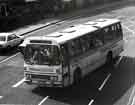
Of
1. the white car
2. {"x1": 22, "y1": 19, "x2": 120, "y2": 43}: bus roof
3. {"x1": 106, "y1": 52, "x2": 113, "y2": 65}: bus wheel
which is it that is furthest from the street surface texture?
the white car

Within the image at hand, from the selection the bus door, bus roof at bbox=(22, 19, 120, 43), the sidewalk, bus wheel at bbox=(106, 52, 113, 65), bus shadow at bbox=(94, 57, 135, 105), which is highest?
bus roof at bbox=(22, 19, 120, 43)

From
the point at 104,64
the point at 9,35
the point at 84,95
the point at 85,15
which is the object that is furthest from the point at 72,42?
the point at 85,15

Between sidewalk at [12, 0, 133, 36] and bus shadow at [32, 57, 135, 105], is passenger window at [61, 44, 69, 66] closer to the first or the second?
bus shadow at [32, 57, 135, 105]

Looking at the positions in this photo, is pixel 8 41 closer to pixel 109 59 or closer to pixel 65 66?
pixel 109 59

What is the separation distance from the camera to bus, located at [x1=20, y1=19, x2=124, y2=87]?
19.3 metres

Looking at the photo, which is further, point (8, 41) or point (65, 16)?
point (65, 16)

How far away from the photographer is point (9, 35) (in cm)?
3162

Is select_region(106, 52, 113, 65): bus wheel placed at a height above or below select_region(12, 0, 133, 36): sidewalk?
above

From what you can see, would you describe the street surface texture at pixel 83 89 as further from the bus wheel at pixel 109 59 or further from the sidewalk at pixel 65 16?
the sidewalk at pixel 65 16

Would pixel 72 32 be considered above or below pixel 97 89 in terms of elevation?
above

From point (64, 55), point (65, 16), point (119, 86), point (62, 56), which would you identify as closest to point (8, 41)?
point (64, 55)

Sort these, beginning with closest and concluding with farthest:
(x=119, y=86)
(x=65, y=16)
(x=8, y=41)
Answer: (x=119, y=86), (x=8, y=41), (x=65, y=16)

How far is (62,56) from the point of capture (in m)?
19.4

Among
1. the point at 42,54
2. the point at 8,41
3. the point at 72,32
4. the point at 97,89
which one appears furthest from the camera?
the point at 8,41
